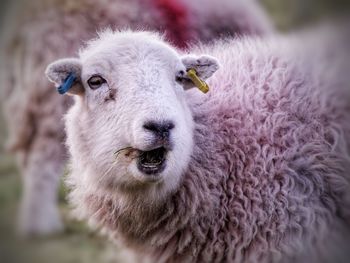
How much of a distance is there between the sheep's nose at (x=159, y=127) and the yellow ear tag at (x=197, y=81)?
1.45ft

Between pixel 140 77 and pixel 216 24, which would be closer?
pixel 140 77

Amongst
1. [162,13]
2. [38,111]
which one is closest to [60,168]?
[38,111]

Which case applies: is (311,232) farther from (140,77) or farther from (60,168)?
(60,168)

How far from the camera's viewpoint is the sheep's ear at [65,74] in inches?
122

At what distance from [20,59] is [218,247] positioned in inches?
125

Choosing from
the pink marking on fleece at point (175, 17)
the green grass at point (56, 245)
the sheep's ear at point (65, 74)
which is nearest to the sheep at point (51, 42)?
the pink marking on fleece at point (175, 17)

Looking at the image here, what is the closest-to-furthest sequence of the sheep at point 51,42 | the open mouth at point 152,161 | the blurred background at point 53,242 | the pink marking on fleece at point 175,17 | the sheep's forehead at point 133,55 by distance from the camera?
the open mouth at point 152,161 < the sheep's forehead at point 133,55 < the pink marking on fleece at point 175,17 < the sheep at point 51,42 < the blurred background at point 53,242

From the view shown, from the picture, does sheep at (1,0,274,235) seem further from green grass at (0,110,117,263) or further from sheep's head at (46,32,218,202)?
sheep's head at (46,32,218,202)

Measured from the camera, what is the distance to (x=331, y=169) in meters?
3.10

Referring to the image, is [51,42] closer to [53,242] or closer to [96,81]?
[53,242]

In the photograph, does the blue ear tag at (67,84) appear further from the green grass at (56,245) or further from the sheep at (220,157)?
the green grass at (56,245)

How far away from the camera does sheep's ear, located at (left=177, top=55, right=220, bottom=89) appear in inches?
124

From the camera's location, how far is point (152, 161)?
284 cm

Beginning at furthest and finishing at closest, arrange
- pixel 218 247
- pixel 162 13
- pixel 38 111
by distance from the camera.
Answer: pixel 38 111
pixel 162 13
pixel 218 247
